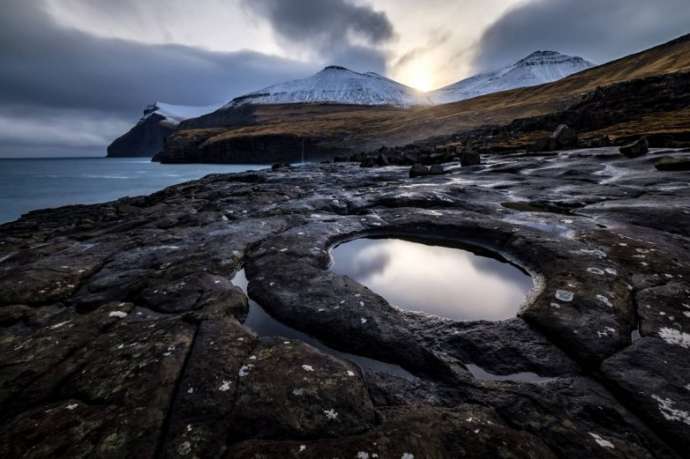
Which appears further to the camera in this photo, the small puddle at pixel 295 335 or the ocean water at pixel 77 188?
the ocean water at pixel 77 188

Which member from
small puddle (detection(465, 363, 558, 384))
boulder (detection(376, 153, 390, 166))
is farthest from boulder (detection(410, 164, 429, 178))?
small puddle (detection(465, 363, 558, 384))

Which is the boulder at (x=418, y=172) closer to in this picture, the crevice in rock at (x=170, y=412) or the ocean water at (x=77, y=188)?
the crevice in rock at (x=170, y=412)

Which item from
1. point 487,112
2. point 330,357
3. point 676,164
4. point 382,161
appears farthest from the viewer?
point 487,112

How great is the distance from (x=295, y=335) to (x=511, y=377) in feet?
10.9

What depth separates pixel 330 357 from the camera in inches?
178

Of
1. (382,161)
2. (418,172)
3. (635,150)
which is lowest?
(418,172)

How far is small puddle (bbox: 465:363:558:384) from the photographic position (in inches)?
165

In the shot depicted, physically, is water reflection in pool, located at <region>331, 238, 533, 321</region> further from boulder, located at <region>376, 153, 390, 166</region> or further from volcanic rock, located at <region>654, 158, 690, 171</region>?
boulder, located at <region>376, 153, 390, 166</region>

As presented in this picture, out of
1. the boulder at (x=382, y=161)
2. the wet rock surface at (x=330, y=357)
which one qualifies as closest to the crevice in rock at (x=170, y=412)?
the wet rock surface at (x=330, y=357)

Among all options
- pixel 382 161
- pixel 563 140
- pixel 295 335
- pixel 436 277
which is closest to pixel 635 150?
pixel 563 140

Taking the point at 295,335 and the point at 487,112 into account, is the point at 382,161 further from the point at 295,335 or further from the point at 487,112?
the point at 487,112

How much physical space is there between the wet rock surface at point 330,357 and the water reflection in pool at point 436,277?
22.0 inches

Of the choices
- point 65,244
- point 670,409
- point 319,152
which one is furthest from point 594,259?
point 319,152

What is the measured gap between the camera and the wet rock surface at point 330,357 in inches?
128
